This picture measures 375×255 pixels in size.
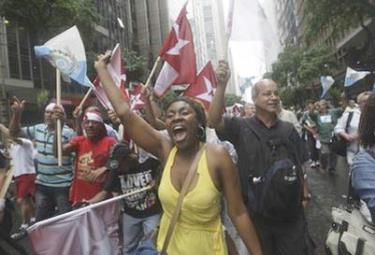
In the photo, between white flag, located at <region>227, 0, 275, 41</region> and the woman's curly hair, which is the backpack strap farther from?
the woman's curly hair

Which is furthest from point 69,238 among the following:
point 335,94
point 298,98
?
point 298,98

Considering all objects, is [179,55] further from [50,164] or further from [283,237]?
[283,237]

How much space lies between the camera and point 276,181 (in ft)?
12.0

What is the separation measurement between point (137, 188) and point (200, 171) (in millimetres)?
1916

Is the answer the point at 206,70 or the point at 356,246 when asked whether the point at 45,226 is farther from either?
the point at 206,70

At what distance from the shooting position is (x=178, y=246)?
273 centimetres

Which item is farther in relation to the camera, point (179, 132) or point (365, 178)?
point (179, 132)

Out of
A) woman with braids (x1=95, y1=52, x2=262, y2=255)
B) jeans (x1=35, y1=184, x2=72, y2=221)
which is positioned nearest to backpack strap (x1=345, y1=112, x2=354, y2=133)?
jeans (x1=35, y1=184, x2=72, y2=221)

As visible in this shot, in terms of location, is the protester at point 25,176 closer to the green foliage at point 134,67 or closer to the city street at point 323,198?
Answer: the city street at point 323,198

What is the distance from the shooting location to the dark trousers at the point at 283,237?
12.4 feet

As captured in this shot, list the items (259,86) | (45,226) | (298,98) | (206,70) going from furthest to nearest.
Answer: (298,98), (206,70), (259,86), (45,226)

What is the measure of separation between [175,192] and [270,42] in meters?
3.59

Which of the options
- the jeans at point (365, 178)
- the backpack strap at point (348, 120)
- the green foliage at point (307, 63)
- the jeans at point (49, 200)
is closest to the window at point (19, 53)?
the green foliage at point (307, 63)

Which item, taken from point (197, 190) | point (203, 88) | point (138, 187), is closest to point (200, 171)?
point (197, 190)
